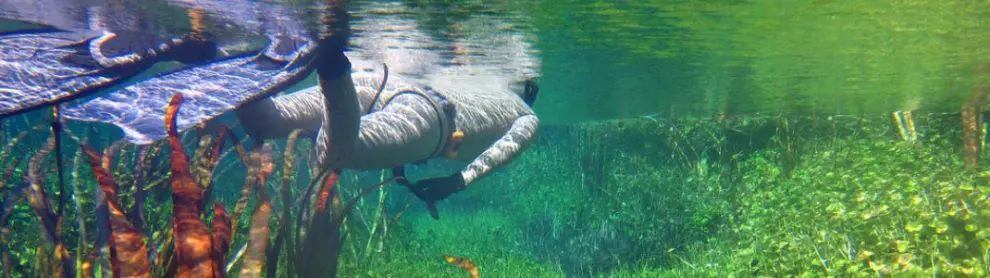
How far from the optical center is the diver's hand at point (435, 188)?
18.5 feet

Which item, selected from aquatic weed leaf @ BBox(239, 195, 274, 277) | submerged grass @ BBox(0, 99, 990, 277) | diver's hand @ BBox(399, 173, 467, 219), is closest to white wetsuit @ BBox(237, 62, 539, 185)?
diver's hand @ BBox(399, 173, 467, 219)

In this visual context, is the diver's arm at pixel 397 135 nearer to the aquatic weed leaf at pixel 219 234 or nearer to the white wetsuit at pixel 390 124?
the white wetsuit at pixel 390 124

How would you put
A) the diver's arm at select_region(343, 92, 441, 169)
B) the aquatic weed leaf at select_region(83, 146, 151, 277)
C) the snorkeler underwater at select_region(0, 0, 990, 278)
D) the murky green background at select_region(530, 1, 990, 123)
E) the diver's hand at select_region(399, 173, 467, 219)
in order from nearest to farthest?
the aquatic weed leaf at select_region(83, 146, 151, 277), the snorkeler underwater at select_region(0, 0, 990, 278), the diver's hand at select_region(399, 173, 467, 219), the diver's arm at select_region(343, 92, 441, 169), the murky green background at select_region(530, 1, 990, 123)

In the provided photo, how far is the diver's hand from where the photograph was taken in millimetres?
5645

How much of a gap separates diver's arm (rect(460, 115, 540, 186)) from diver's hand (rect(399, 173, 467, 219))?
0.53ft

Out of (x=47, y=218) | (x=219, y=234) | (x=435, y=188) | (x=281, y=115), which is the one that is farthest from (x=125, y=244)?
(x=281, y=115)

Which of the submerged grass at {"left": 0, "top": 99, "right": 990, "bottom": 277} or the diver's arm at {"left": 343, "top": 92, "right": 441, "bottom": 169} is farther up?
the diver's arm at {"left": 343, "top": 92, "right": 441, "bottom": 169}

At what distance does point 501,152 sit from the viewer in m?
6.65

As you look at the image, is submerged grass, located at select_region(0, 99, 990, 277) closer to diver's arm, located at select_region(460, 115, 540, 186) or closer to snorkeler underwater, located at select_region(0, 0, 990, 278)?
snorkeler underwater, located at select_region(0, 0, 990, 278)

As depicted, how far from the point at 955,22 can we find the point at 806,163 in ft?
12.7

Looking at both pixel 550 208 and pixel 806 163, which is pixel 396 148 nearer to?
pixel 806 163

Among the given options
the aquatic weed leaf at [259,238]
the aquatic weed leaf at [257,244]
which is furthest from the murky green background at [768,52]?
the aquatic weed leaf at [257,244]

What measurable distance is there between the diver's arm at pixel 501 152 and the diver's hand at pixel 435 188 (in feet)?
0.53

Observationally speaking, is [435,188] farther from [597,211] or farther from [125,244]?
[597,211]
